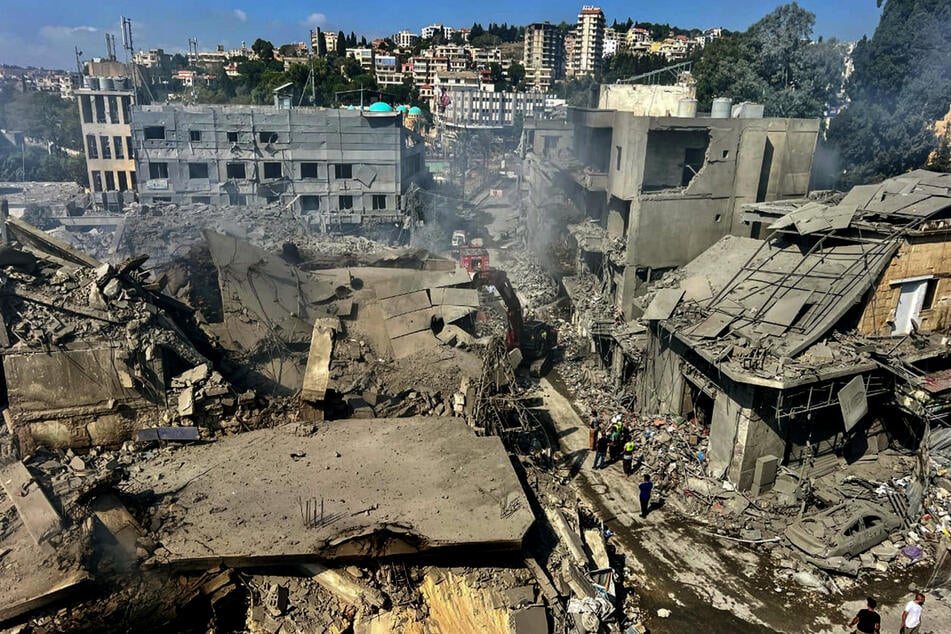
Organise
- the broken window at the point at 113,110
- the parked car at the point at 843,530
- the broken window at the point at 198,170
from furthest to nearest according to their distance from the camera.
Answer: the broken window at the point at 113,110, the broken window at the point at 198,170, the parked car at the point at 843,530

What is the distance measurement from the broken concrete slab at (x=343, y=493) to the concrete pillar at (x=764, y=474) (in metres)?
6.11

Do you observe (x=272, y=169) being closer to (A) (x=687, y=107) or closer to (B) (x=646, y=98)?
(B) (x=646, y=98)

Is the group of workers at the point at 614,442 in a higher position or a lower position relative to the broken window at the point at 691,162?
lower

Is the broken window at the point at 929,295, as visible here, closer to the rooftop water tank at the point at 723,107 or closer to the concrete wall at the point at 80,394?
the rooftop water tank at the point at 723,107

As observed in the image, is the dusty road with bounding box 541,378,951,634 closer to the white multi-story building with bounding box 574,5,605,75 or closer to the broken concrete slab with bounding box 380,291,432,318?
the broken concrete slab with bounding box 380,291,432,318

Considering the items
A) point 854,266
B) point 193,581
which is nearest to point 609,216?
point 854,266

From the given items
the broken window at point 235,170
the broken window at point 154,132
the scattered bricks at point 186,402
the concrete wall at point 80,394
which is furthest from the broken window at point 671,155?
the broken window at point 154,132

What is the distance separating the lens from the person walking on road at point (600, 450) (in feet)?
50.1

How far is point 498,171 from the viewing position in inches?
2697

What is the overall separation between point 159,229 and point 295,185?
8.76 metres

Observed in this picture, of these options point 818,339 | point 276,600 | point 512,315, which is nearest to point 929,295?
point 818,339

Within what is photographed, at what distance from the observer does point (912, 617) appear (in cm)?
990

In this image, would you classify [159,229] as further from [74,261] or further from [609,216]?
[609,216]

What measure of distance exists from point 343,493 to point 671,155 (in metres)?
17.4
